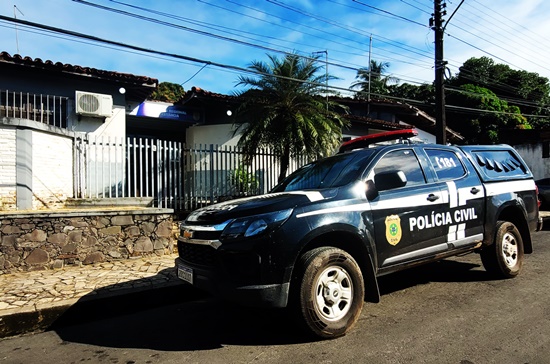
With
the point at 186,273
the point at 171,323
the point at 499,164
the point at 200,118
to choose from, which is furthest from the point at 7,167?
the point at 499,164

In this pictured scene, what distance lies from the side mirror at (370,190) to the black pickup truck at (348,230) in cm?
1

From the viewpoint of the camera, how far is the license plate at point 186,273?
3766 millimetres

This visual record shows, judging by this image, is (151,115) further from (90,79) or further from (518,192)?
(518,192)

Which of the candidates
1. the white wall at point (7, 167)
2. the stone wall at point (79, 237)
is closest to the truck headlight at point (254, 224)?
the stone wall at point (79, 237)

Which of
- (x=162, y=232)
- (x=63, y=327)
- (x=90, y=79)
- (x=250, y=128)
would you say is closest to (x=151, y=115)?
(x=90, y=79)

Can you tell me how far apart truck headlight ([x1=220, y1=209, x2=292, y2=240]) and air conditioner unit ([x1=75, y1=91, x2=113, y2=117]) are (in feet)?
26.8

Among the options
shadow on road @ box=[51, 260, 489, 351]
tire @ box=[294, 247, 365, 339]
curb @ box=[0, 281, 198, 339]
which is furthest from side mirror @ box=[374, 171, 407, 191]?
curb @ box=[0, 281, 198, 339]

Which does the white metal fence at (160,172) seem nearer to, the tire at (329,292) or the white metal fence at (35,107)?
the white metal fence at (35,107)

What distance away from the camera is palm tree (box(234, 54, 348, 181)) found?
9.32 metres

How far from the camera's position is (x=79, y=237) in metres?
6.48

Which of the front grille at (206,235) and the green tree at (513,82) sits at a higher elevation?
the green tree at (513,82)

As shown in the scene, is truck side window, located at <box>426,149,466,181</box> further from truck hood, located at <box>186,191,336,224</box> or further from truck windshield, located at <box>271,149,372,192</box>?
truck hood, located at <box>186,191,336,224</box>

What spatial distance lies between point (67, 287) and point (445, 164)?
16.9 ft

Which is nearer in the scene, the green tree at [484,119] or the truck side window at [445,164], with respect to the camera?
the truck side window at [445,164]
